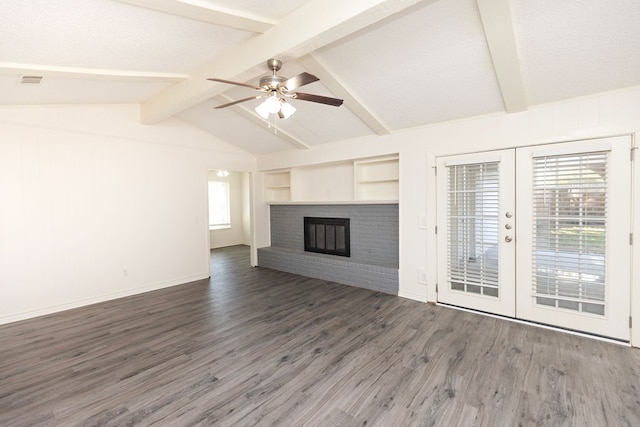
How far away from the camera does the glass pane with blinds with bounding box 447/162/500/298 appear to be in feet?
11.8

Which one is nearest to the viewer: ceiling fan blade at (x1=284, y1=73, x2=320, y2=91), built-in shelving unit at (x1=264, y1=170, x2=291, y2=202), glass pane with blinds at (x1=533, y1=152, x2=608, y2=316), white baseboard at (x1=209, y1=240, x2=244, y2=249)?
ceiling fan blade at (x1=284, y1=73, x2=320, y2=91)

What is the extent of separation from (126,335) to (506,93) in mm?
4696

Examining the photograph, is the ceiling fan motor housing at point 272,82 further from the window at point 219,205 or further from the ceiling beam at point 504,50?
the window at point 219,205

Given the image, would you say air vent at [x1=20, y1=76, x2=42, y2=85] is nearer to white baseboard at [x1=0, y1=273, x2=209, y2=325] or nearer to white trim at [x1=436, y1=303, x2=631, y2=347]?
white baseboard at [x1=0, y1=273, x2=209, y2=325]

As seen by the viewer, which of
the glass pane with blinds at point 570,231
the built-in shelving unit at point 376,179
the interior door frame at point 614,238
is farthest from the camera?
the built-in shelving unit at point 376,179

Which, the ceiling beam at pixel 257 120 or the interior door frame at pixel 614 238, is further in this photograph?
the ceiling beam at pixel 257 120

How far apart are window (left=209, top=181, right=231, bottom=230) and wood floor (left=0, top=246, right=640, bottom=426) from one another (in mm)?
5477

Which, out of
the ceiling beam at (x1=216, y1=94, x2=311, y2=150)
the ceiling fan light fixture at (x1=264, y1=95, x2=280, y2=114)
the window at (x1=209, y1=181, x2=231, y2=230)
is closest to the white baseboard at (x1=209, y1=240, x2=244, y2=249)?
the window at (x1=209, y1=181, x2=231, y2=230)

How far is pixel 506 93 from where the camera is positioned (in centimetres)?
305

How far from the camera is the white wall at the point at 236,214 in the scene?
9.43m

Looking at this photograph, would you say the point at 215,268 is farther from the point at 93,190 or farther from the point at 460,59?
the point at 460,59

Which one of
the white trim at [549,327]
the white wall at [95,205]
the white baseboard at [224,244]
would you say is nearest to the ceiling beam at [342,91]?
the white trim at [549,327]

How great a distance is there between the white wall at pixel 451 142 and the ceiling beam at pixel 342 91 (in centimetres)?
37

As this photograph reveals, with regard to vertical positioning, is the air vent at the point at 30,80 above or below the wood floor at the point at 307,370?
above
